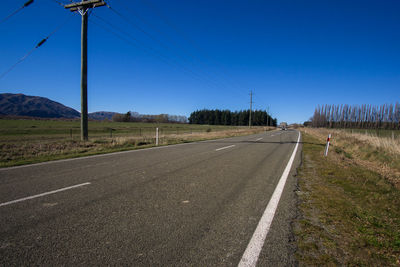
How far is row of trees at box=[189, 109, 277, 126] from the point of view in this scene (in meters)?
127

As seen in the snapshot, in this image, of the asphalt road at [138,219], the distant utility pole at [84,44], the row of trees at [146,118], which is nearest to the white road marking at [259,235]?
the asphalt road at [138,219]

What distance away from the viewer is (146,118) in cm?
13538

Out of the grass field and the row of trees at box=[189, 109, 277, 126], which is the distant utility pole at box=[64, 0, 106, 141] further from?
the row of trees at box=[189, 109, 277, 126]

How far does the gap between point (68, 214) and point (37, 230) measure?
1.53ft

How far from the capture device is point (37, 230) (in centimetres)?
253

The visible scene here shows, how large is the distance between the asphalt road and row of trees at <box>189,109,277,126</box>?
126192 mm

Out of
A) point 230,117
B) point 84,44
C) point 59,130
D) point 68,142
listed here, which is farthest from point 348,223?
point 230,117

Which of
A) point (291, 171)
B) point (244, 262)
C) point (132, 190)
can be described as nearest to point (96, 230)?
point (132, 190)

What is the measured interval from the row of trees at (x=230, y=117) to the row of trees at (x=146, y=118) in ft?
76.9

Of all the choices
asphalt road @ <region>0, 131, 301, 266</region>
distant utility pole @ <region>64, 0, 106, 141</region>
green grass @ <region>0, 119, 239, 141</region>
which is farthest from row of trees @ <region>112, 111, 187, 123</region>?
asphalt road @ <region>0, 131, 301, 266</region>

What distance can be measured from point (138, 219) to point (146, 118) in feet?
454

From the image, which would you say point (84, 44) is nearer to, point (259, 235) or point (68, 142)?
point (68, 142)

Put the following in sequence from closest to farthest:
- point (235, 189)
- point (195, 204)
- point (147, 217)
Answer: point (147, 217), point (195, 204), point (235, 189)

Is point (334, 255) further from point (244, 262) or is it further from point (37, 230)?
point (37, 230)
